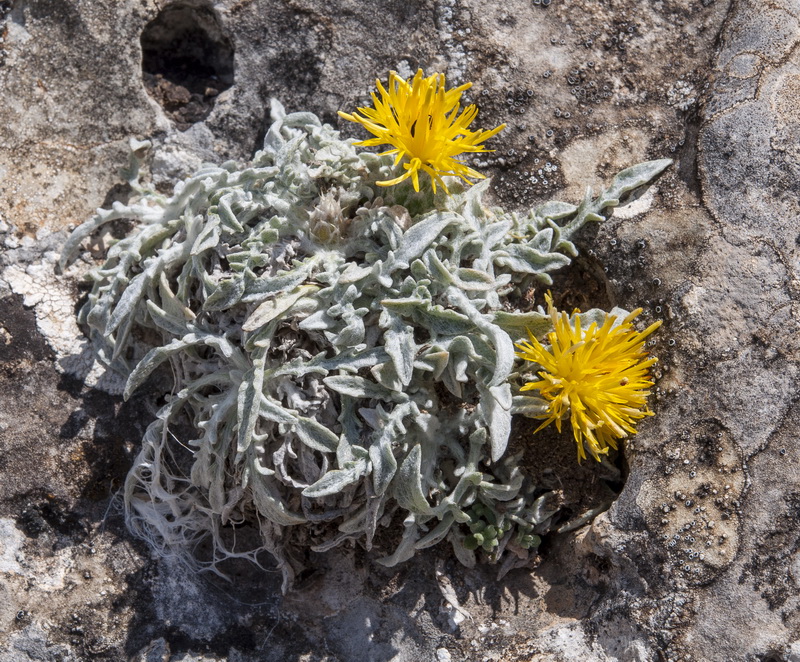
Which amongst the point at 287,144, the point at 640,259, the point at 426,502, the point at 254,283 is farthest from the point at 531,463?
the point at 287,144

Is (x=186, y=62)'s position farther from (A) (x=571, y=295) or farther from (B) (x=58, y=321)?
(A) (x=571, y=295)

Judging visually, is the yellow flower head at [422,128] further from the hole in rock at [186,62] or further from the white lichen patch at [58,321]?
the white lichen patch at [58,321]

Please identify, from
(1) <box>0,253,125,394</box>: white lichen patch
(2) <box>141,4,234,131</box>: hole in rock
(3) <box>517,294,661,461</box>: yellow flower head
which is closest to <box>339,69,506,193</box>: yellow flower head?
(3) <box>517,294,661,461</box>: yellow flower head

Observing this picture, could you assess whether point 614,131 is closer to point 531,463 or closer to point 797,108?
point 797,108

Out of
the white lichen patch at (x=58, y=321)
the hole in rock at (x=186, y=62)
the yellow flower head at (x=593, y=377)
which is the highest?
the hole in rock at (x=186, y=62)

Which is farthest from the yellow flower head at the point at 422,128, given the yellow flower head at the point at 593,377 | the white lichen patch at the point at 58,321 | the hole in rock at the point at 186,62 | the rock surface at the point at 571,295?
the white lichen patch at the point at 58,321

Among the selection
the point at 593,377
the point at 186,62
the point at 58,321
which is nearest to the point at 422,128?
the point at 593,377
